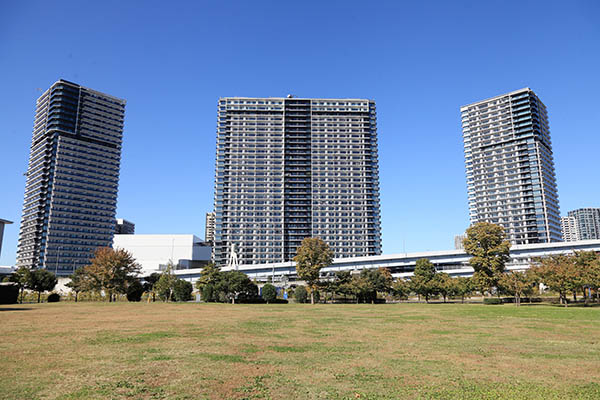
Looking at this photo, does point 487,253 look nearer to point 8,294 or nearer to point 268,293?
point 268,293

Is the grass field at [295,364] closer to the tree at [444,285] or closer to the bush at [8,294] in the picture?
the tree at [444,285]

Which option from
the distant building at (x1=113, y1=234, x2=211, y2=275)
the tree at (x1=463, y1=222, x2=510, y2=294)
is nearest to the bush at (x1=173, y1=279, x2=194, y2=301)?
the tree at (x1=463, y1=222, x2=510, y2=294)

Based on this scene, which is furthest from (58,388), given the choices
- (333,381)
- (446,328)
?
(446,328)

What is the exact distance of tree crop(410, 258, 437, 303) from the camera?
72.5 m

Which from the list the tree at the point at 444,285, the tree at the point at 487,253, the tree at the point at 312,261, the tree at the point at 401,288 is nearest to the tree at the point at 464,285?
the tree at the point at 444,285

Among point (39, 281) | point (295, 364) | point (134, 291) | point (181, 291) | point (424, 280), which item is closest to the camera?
point (295, 364)

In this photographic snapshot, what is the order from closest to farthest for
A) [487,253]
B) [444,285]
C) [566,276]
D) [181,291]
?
[566,276] < [487,253] < [444,285] < [181,291]

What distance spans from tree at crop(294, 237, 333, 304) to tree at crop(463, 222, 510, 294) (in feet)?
83.2

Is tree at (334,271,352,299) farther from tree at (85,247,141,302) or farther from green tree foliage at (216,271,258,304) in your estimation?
tree at (85,247,141,302)

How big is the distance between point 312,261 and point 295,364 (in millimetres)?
60537

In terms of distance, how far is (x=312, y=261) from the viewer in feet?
250

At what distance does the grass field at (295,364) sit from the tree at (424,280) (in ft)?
155

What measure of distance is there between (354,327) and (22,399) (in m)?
22.2

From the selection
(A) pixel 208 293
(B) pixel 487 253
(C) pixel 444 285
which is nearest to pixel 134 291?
(A) pixel 208 293
